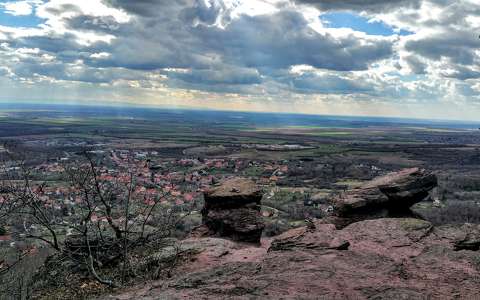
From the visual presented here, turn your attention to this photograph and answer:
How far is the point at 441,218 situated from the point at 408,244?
1826 inches

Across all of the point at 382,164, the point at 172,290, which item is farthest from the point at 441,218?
the point at 382,164

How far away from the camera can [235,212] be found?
23672 millimetres

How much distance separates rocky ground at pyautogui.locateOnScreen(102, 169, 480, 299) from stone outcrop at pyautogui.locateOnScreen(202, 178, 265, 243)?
8.20 ft

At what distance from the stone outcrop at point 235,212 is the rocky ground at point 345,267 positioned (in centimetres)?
250

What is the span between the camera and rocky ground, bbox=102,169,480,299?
11086 millimetres

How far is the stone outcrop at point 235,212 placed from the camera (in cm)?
2308

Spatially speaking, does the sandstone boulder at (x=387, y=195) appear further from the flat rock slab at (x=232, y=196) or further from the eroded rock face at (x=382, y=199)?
the flat rock slab at (x=232, y=196)

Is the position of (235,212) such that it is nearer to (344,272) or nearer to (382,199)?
(382,199)

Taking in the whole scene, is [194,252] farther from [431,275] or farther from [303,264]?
[431,275]

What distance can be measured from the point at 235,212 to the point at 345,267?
37.0ft

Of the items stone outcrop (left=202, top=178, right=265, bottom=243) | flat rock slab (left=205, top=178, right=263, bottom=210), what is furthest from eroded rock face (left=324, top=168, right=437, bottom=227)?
flat rock slab (left=205, top=178, right=263, bottom=210)

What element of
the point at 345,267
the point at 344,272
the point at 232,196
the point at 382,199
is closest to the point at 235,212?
the point at 232,196

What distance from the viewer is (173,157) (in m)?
146

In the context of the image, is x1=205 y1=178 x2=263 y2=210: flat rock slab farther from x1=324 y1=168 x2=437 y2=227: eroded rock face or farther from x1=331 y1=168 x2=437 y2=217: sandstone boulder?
x1=331 y1=168 x2=437 y2=217: sandstone boulder
